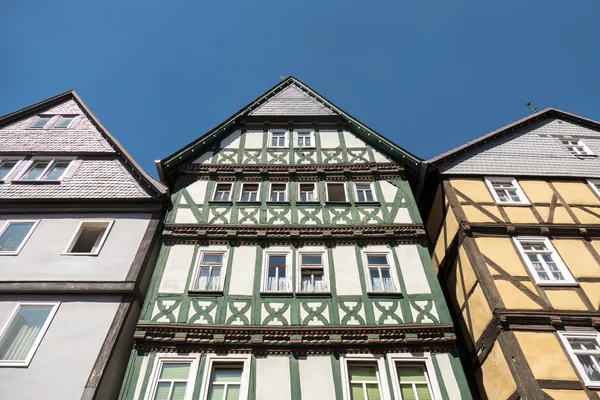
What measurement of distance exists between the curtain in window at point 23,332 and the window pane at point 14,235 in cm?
257

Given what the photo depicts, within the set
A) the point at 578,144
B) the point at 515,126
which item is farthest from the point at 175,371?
the point at 578,144

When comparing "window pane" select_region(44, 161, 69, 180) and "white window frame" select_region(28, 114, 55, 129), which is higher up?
"white window frame" select_region(28, 114, 55, 129)

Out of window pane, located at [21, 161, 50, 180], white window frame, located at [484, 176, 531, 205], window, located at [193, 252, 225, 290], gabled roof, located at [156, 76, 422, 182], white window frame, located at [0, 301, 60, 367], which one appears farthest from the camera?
gabled roof, located at [156, 76, 422, 182]

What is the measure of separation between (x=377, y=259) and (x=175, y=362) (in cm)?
668

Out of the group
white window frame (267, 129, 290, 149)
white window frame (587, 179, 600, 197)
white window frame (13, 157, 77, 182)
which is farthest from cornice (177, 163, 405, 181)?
white window frame (587, 179, 600, 197)

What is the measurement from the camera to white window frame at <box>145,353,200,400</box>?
10.9m

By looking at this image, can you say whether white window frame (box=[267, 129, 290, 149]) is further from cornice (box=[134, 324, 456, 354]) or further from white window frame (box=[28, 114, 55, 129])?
A: white window frame (box=[28, 114, 55, 129])

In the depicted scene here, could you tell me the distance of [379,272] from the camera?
13.7 metres

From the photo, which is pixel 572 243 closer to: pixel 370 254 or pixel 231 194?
pixel 370 254

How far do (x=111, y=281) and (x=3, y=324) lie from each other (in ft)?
9.22

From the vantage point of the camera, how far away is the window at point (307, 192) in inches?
644

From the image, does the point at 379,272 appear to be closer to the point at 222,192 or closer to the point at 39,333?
the point at 222,192

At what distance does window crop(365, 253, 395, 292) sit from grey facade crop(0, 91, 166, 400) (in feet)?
22.7

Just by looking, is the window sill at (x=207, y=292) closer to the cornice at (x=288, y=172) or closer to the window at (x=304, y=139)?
the cornice at (x=288, y=172)
